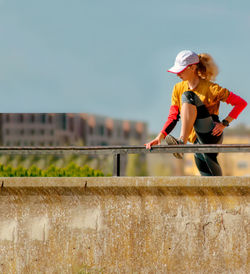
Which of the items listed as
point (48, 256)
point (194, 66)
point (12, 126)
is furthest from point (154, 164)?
point (12, 126)

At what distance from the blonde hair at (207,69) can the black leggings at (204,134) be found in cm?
29

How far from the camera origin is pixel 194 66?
5.18 meters

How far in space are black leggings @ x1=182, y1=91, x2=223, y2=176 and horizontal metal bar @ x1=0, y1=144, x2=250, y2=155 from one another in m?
0.39

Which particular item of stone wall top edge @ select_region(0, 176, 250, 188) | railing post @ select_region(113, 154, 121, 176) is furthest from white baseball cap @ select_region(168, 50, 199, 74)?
stone wall top edge @ select_region(0, 176, 250, 188)

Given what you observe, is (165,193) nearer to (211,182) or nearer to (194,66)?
(211,182)

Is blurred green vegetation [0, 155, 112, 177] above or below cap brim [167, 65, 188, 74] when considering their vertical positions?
above

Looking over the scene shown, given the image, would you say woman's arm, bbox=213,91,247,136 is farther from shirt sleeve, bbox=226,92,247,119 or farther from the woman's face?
the woman's face

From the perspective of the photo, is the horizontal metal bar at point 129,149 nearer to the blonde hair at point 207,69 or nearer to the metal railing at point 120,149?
the metal railing at point 120,149

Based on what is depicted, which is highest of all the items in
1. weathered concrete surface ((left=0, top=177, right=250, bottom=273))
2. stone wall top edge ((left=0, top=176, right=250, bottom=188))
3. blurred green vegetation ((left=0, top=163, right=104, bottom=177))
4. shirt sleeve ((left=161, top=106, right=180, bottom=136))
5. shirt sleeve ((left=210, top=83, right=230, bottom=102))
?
blurred green vegetation ((left=0, top=163, right=104, bottom=177))

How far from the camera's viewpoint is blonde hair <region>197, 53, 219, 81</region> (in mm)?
5191

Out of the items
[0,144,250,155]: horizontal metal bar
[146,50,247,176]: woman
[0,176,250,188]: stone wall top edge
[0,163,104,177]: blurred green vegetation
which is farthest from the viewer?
[0,163,104,177]: blurred green vegetation

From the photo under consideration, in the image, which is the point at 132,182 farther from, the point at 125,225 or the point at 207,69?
the point at 207,69

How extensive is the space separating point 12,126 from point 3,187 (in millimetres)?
6546

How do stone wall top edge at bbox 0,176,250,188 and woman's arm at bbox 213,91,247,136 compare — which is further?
woman's arm at bbox 213,91,247,136
